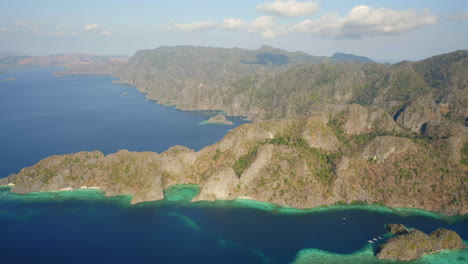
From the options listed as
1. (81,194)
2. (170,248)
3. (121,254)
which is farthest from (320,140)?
(81,194)

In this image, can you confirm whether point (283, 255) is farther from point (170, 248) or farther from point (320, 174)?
point (320, 174)

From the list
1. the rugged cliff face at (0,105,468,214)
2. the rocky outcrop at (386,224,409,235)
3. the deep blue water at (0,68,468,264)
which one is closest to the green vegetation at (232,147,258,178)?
the rugged cliff face at (0,105,468,214)

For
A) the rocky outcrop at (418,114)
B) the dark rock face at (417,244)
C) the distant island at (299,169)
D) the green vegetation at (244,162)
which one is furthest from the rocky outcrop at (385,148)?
the green vegetation at (244,162)

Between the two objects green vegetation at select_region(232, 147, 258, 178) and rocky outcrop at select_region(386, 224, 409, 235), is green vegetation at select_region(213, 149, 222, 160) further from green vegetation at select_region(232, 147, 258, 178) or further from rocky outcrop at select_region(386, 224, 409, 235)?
rocky outcrop at select_region(386, 224, 409, 235)

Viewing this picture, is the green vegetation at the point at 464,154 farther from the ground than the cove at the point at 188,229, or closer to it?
farther from the ground

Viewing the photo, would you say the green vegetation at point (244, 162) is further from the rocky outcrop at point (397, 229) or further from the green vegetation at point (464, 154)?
the green vegetation at point (464, 154)

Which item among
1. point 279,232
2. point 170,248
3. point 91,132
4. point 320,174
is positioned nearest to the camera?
point 170,248
